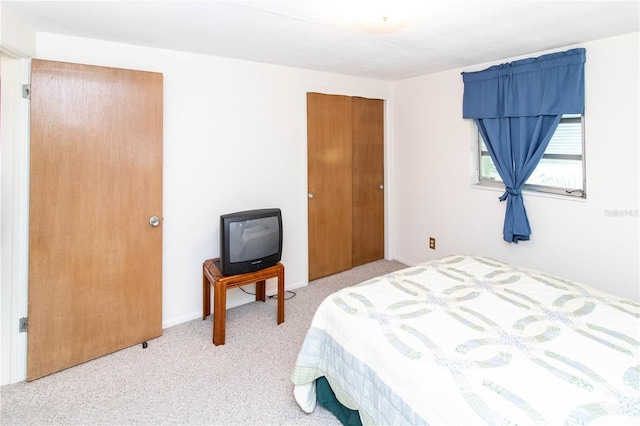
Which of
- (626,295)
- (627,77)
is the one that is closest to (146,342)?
(626,295)

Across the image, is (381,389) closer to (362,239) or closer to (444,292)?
(444,292)

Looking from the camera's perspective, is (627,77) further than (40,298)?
Yes

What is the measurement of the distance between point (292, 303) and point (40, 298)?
6.16ft

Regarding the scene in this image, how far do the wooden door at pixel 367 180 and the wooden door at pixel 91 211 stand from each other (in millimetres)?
2237

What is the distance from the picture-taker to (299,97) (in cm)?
350

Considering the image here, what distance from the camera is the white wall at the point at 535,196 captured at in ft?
8.10

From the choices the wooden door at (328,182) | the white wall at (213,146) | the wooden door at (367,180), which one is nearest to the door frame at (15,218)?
the white wall at (213,146)

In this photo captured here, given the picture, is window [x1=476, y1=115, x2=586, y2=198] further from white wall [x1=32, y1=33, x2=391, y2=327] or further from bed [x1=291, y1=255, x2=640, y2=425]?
white wall [x1=32, y1=33, x2=391, y2=327]

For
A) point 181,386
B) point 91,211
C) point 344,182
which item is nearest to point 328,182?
point 344,182

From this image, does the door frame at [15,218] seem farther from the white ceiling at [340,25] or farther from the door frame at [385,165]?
the door frame at [385,165]

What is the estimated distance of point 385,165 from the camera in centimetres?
439

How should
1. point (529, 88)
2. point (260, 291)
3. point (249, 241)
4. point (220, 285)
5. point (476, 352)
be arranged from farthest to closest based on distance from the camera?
point (260, 291)
point (529, 88)
point (249, 241)
point (220, 285)
point (476, 352)

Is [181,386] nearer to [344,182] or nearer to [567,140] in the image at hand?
[344,182]

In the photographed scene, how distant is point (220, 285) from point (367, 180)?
2.31 m
